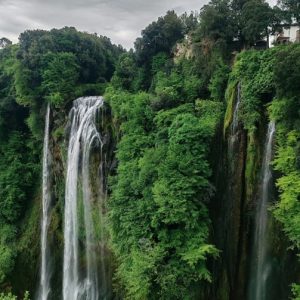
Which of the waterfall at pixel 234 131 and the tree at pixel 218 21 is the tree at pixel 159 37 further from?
the waterfall at pixel 234 131

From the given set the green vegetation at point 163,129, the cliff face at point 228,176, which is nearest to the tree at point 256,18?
the green vegetation at point 163,129

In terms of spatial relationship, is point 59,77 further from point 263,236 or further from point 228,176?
point 263,236

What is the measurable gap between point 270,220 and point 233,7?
9.69 meters

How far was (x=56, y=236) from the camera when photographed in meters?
20.8

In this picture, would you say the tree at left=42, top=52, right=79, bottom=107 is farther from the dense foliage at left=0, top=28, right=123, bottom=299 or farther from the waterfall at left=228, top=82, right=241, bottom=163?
the waterfall at left=228, top=82, right=241, bottom=163

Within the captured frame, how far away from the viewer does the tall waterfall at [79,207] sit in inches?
734

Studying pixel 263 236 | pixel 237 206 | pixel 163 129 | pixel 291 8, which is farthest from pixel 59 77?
pixel 263 236

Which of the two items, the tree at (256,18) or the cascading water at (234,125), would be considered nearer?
the cascading water at (234,125)

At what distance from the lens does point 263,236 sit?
1295cm

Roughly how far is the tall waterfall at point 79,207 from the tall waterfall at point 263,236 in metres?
8.26

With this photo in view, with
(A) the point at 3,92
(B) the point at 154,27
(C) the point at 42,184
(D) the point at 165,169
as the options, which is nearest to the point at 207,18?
(B) the point at 154,27

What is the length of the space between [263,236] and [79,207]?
374 inches

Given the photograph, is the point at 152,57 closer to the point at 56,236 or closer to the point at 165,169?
the point at 165,169

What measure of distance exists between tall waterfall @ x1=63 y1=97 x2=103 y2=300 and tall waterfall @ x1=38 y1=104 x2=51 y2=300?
5.96 feet
